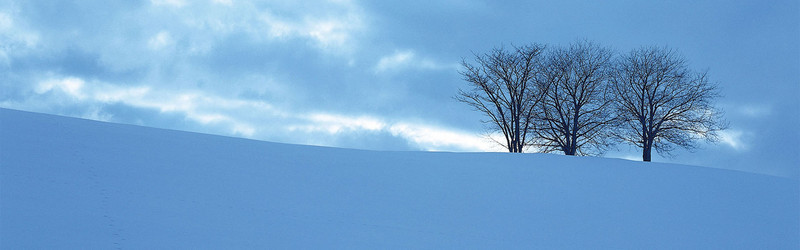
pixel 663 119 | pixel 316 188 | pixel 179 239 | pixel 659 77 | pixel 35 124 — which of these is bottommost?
pixel 179 239

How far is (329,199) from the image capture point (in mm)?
9039

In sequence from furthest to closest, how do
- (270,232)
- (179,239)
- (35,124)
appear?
(35,124) → (270,232) → (179,239)

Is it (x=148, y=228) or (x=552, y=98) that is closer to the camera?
(x=148, y=228)

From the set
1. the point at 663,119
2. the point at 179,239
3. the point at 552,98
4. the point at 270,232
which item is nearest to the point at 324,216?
the point at 270,232

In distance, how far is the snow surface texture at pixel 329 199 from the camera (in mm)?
6637

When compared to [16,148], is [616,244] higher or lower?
lower

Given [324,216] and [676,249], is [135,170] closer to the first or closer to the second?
[324,216]

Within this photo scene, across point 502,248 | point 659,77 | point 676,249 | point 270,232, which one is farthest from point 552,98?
point 270,232

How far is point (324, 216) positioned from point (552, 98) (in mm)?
19740

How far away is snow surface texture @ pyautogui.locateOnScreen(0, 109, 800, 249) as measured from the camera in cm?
664

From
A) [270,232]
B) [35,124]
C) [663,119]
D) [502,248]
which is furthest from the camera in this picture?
[663,119]

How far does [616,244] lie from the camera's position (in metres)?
8.33

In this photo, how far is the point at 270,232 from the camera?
6992 millimetres

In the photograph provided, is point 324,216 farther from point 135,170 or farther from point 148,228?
point 135,170
